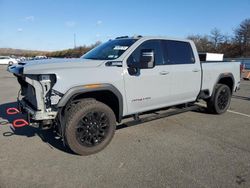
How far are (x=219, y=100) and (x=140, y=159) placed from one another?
3.66 meters

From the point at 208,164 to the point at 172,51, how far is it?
253 centimetres

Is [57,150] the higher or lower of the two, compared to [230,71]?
lower

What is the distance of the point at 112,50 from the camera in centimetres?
483

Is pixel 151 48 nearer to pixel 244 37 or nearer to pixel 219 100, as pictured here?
pixel 219 100

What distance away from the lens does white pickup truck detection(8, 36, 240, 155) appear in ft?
12.1

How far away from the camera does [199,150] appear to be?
425 cm

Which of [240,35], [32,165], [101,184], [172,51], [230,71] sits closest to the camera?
[101,184]

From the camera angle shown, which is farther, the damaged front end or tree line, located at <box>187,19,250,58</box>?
tree line, located at <box>187,19,250,58</box>

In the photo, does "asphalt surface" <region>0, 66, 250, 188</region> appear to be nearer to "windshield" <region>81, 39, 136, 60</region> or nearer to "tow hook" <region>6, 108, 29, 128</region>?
"tow hook" <region>6, 108, 29, 128</region>

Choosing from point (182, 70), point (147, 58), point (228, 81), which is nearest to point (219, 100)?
point (228, 81)

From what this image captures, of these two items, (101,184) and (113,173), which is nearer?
(101,184)

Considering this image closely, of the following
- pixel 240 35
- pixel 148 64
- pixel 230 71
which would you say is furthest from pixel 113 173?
pixel 240 35

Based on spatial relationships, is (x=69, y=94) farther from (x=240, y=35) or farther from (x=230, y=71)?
(x=240, y=35)

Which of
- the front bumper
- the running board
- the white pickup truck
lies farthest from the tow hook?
the running board
